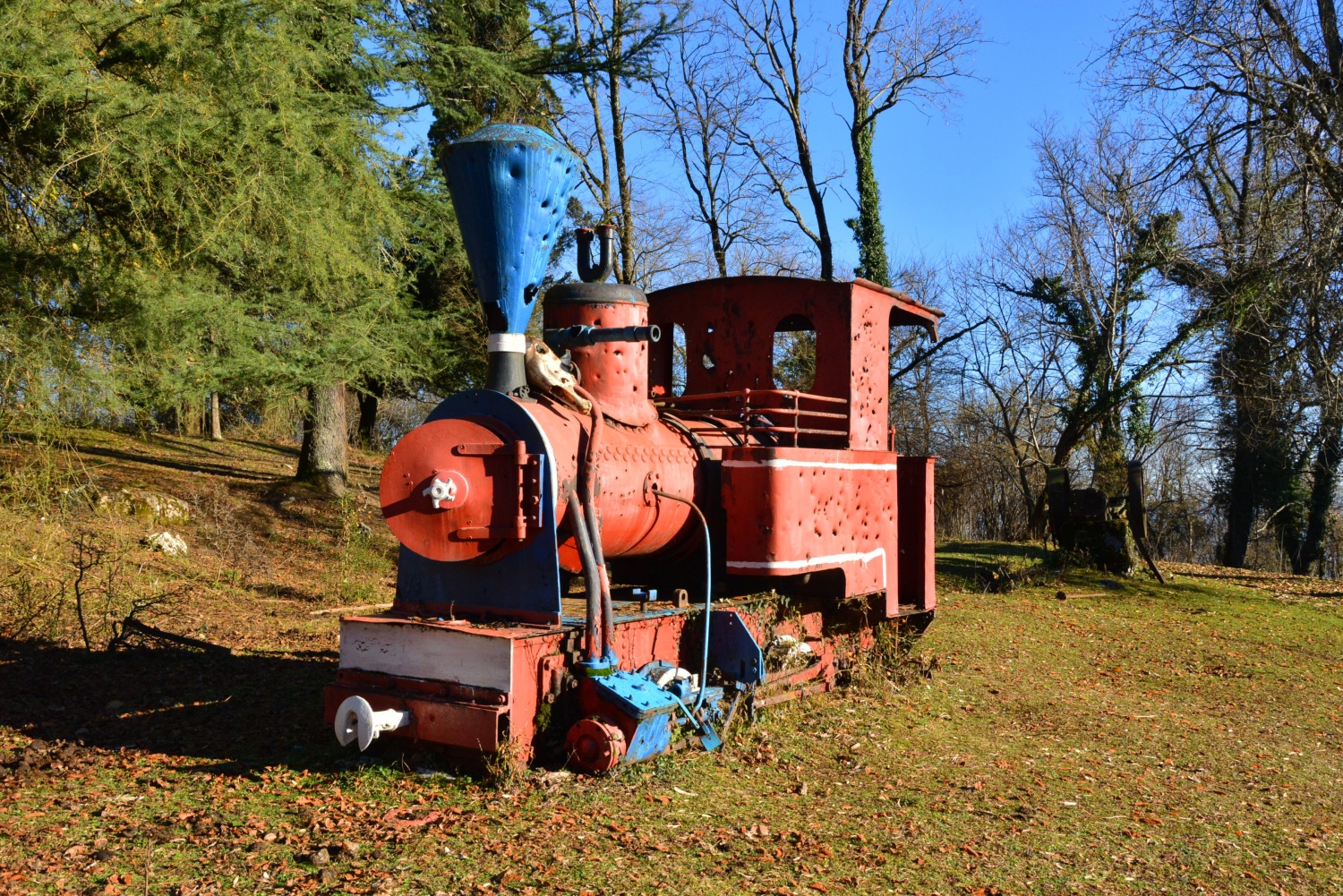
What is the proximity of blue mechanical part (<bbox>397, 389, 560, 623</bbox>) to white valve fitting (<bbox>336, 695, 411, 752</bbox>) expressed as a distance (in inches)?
26.0

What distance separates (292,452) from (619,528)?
18.5m

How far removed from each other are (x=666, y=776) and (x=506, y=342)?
238cm

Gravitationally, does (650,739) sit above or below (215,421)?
below

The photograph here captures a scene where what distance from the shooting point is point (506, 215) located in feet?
18.2

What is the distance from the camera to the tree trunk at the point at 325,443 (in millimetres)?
16109

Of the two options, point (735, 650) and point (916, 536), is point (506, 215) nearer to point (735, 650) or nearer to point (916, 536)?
point (735, 650)

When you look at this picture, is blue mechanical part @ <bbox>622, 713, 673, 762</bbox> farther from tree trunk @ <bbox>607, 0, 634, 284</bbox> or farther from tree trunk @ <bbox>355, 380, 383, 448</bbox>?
tree trunk @ <bbox>355, 380, 383, 448</bbox>

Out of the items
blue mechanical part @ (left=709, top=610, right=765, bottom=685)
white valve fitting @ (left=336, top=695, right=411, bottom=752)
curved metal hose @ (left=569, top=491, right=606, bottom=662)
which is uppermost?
curved metal hose @ (left=569, top=491, right=606, bottom=662)

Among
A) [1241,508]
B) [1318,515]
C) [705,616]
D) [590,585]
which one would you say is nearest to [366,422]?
[1241,508]

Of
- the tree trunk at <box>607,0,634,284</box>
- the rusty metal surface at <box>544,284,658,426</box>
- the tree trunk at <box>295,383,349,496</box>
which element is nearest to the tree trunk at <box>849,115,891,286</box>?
the tree trunk at <box>607,0,634,284</box>

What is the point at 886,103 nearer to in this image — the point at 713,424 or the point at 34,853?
the point at 713,424

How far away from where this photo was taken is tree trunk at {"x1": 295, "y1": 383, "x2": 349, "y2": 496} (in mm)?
16109

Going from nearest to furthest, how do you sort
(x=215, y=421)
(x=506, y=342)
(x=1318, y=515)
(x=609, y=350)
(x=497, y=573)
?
(x=497, y=573)
(x=506, y=342)
(x=609, y=350)
(x=1318, y=515)
(x=215, y=421)

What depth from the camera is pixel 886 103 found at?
71.8ft
